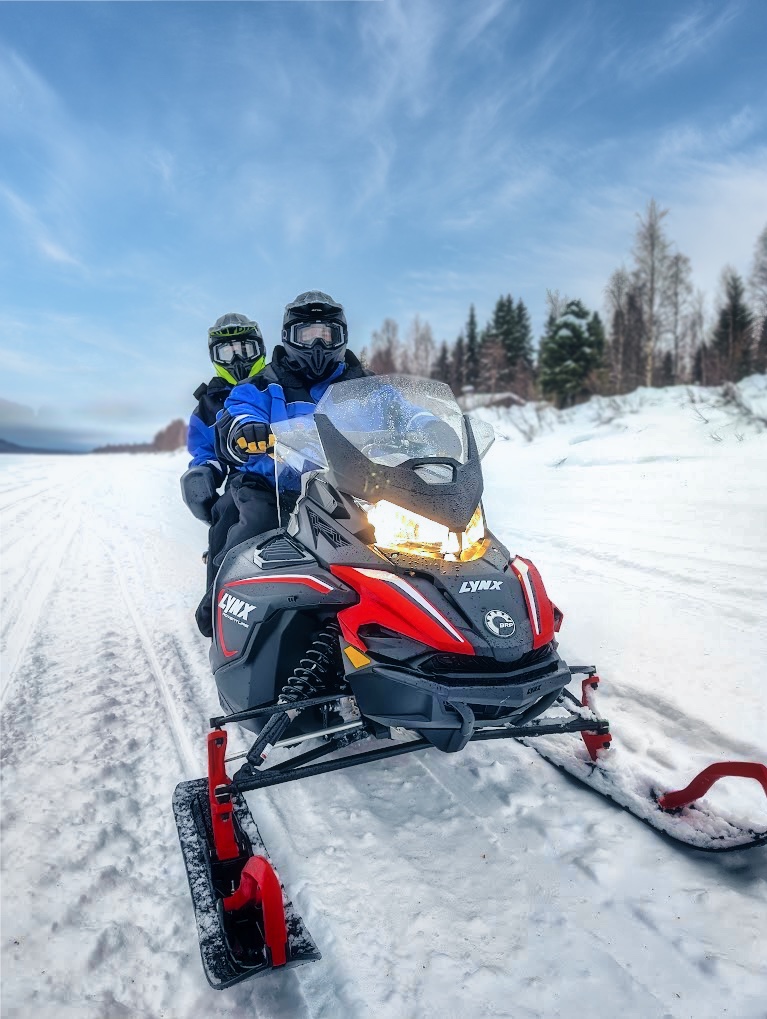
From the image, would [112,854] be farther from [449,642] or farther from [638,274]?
[638,274]

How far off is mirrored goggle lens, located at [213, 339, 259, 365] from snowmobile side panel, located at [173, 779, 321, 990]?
3840 mm

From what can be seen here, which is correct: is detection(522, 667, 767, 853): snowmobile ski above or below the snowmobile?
below

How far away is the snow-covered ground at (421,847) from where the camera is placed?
1711mm

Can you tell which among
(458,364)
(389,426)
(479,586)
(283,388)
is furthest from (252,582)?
(458,364)

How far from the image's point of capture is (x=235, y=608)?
2.76 m

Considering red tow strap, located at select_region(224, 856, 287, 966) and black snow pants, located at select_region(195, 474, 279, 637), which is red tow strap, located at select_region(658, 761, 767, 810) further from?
black snow pants, located at select_region(195, 474, 279, 637)

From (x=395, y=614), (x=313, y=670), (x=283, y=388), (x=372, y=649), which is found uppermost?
(x=283, y=388)

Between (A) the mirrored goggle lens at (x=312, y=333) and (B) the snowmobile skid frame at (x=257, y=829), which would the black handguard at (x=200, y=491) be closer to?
(A) the mirrored goggle lens at (x=312, y=333)

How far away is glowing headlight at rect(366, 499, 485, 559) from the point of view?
231 centimetres

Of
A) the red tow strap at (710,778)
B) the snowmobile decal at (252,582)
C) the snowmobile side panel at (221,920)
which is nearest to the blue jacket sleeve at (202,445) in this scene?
the snowmobile decal at (252,582)

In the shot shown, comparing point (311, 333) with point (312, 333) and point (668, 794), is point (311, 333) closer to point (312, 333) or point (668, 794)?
point (312, 333)

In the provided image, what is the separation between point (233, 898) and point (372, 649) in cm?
85

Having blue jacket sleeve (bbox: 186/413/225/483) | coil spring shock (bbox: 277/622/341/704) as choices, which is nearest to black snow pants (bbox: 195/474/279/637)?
coil spring shock (bbox: 277/622/341/704)

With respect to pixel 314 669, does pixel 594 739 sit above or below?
below
